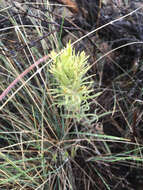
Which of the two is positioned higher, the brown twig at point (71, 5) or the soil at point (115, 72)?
the brown twig at point (71, 5)

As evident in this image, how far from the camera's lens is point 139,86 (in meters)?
1.08

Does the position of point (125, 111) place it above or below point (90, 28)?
below

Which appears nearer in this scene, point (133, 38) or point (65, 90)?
point (65, 90)

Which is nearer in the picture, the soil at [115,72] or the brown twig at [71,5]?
the soil at [115,72]

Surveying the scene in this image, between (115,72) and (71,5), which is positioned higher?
(71,5)

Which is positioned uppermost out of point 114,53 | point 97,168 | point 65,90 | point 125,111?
point 65,90

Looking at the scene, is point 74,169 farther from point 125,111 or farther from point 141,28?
point 141,28

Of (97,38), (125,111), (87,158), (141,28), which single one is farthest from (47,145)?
(141,28)

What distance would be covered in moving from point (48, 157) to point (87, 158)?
0.59 ft

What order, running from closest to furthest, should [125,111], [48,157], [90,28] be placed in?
[48,157] < [125,111] < [90,28]

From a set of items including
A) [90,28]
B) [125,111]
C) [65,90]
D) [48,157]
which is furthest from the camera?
[90,28]

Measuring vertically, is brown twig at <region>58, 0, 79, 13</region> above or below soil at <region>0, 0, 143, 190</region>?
above

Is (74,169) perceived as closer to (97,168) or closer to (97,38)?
(97,168)

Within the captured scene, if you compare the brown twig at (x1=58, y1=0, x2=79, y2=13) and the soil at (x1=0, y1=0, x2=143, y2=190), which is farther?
the brown twig at (x1=58, y1=0, x2=79, y2=13)
